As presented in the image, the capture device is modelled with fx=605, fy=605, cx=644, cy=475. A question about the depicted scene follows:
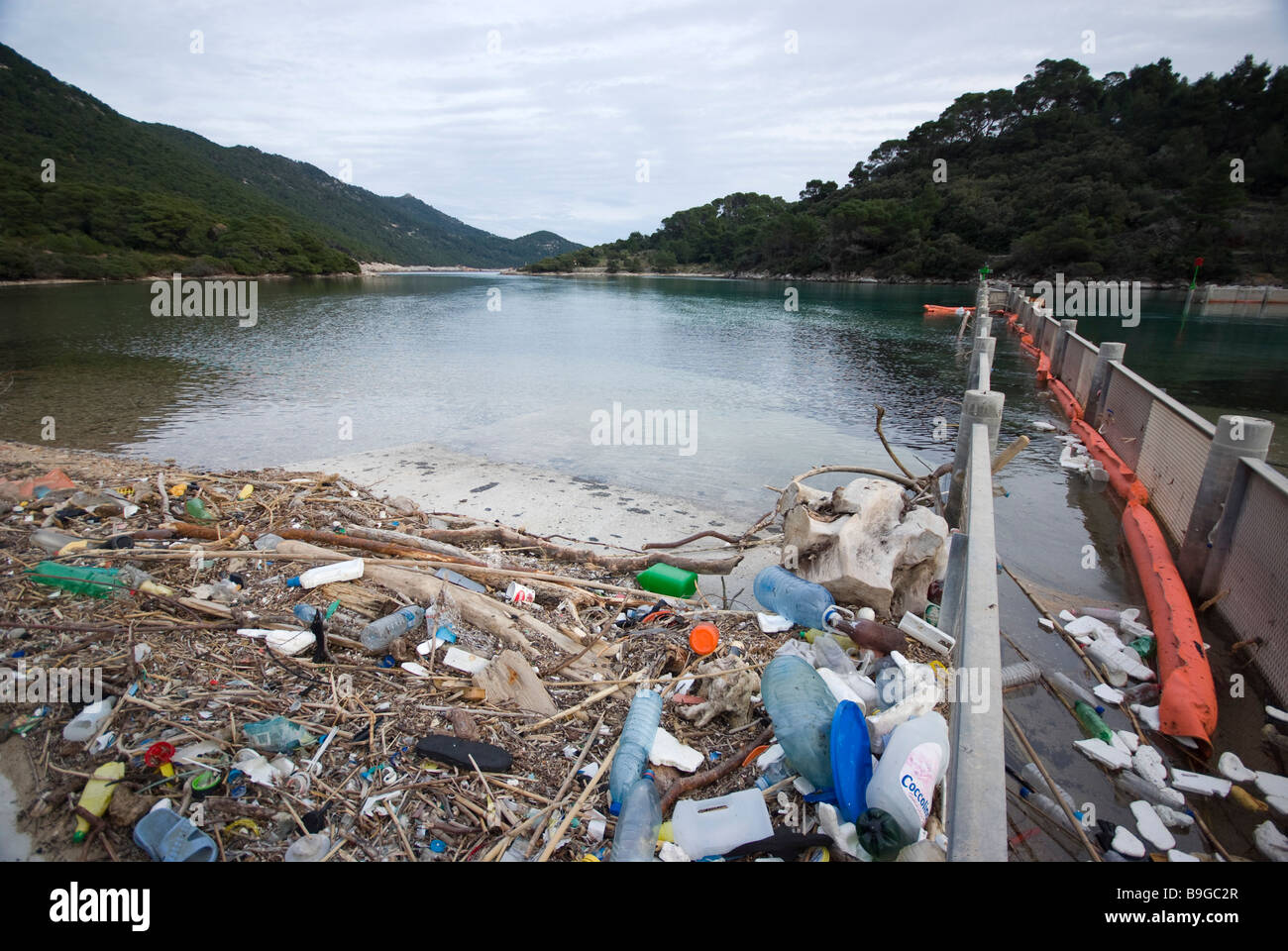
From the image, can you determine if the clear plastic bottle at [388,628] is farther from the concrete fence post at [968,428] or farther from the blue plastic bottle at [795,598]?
the concrete fence post at [968,428]

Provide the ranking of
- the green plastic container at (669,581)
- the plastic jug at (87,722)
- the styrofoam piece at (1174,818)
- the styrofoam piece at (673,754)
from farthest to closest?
the green plastic container at (669,581) < the styrofoam piece at (1174,818) < the styrofoam piece at (673,754) < the plastic jug at (87,722)

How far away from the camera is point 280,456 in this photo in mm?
10789

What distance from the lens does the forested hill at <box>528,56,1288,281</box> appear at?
62.7 metres

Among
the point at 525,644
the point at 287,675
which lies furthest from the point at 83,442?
the point at 525,644

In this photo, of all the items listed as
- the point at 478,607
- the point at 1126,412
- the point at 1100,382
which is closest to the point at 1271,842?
the point at 478,607

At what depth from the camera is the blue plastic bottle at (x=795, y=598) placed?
15.6ft

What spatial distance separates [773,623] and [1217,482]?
4363 mm

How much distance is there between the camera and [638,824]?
2775 mm

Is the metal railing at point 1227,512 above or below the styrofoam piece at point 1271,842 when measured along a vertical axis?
above

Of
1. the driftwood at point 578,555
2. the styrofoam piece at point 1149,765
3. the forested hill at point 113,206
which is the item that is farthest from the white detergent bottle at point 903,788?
the forested hill at point 113,206

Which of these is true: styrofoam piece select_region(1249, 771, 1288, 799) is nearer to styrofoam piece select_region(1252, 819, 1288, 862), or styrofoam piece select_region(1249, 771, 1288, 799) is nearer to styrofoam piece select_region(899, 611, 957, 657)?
styrofoam piece select_region(1252, 819, 1288, 862)

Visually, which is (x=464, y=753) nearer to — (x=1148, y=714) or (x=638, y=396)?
(x=1148, y=714)

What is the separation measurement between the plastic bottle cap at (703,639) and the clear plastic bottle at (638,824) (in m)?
1.21
